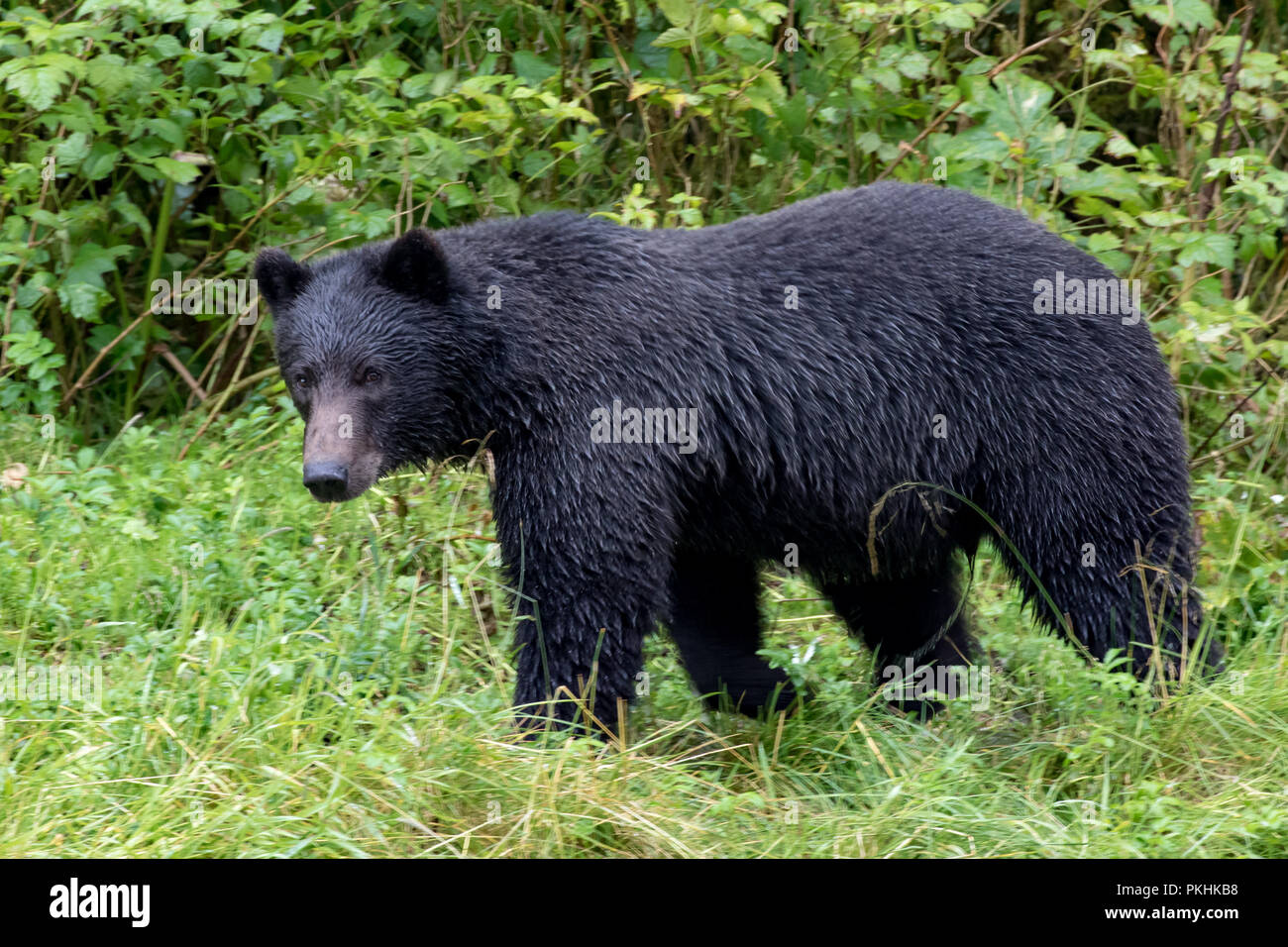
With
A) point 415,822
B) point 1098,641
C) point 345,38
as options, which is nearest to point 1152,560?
point 1098,641

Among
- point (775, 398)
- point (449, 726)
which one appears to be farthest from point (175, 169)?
point (449, 726)

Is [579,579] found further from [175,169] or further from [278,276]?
[175,169]

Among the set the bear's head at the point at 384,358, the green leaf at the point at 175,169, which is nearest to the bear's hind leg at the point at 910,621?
the bear's head at the point at 384,358

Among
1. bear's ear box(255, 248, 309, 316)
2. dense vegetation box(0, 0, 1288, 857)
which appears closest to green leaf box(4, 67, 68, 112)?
dense vegetation box(0, 0, 1288, 857)

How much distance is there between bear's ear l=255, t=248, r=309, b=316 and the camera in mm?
4684

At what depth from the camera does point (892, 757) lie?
448 cm

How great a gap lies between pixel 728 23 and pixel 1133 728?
321cm

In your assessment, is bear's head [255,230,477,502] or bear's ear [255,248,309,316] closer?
bear's head [255,230,477,502]

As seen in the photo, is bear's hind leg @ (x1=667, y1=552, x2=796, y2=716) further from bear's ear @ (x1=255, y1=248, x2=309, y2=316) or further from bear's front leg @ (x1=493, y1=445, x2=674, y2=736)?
bear's ear @ (x1=255, y1=248, x2=309, y2=316)

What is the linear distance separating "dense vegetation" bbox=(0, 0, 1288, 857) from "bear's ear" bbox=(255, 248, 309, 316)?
997 millimetres

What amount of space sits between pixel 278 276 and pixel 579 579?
4.69 ft

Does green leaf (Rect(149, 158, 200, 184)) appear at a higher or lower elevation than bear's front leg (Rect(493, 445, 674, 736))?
higher

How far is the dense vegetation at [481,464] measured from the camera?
150 inches
